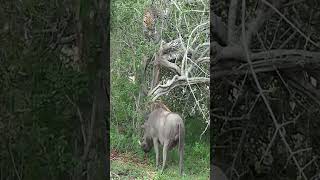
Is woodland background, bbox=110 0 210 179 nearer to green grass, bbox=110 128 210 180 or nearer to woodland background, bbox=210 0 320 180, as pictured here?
green grass, bbox=110 128 210 180

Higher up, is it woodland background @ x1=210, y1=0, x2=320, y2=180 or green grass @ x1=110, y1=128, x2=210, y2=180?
woodland background @ x1=210, y1=0, x2=320, y2=180

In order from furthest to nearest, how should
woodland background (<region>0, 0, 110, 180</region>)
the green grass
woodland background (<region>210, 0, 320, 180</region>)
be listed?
the green grass < woodland background (<region>0, 0, 110, 180</region>) < woodland background (<region>210, 0, 320, 180</region>)

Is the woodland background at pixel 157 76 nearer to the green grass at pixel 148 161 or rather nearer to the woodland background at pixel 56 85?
the green grass at pixel 148 161

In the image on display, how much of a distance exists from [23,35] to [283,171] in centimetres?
83

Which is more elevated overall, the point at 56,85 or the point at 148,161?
the point at 56,85

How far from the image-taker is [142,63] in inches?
68.9

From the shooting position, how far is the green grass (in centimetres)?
168

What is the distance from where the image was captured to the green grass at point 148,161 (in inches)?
66.1

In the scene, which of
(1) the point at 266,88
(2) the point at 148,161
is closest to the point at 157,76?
(2) the point at 148,161

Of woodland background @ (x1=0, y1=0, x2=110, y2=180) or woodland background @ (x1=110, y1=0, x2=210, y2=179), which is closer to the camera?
woodland background @ (x1=0, y1=0, x2=110, y2=180)

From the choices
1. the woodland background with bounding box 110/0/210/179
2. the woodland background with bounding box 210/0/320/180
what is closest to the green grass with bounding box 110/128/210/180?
the woodland background with bounding box 110/0/210/179

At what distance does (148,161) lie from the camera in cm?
175

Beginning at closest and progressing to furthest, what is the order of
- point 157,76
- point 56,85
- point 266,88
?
point 266,88 < point 56,85 < point 157,76

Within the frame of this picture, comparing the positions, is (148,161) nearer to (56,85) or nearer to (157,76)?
(157,76)
